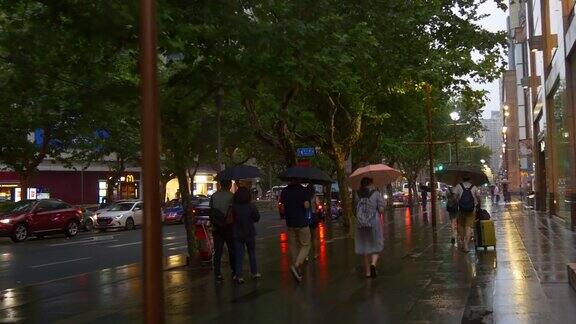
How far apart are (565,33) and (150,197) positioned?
19.4 metres

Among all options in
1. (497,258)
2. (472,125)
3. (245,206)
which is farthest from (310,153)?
(472,125)

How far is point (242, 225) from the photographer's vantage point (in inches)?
425

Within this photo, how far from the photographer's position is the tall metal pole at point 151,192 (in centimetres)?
420

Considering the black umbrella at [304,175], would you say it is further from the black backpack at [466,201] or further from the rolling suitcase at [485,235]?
the rolling suitcase at [485,235]

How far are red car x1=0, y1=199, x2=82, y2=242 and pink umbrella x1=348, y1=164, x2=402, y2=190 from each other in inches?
645

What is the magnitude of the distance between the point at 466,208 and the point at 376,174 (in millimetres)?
2706

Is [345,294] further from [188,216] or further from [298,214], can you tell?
[188,216]

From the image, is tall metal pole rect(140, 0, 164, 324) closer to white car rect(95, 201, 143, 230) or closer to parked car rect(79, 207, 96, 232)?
white car rect(95, 201, 143, 230)

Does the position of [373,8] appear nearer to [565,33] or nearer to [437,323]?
[437,323]

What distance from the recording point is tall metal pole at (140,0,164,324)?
4.20m

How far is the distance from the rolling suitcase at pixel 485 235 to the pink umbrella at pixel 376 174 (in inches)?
100

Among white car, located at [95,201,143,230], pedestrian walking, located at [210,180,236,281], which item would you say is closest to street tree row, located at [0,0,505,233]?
pedestrian walking, located at [210,180,236,281]

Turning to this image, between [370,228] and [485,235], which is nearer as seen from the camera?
→ [370,228]

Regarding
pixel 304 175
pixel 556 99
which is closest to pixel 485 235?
pixel 304 175
